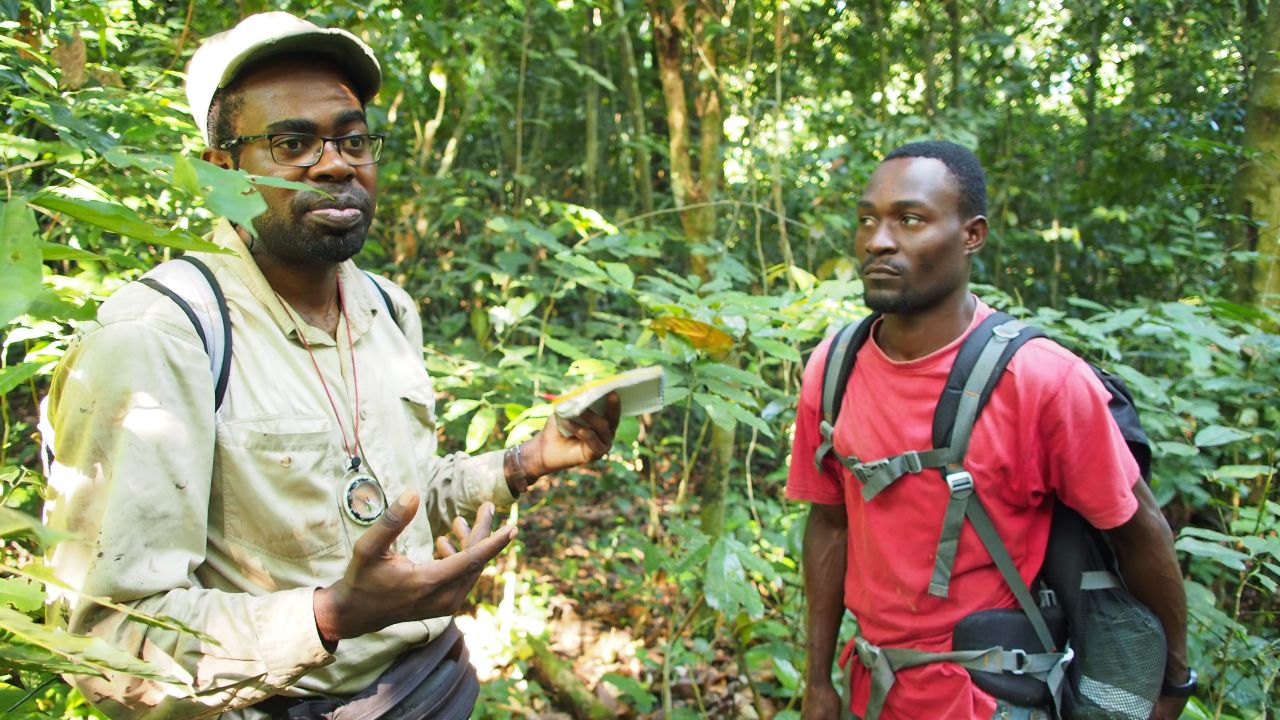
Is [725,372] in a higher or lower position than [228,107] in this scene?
lower

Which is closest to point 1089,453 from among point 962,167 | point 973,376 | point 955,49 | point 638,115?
point 973,376

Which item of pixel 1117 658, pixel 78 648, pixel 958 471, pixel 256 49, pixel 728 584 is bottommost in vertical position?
pixel 728 584

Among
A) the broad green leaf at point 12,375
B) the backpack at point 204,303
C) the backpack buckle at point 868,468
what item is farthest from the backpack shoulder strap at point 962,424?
the broad green leaf at point 12,375

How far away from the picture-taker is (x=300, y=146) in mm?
1788

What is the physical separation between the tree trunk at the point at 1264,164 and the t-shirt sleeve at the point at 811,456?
3.18 m

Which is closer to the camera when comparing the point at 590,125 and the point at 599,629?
the point at 599,629

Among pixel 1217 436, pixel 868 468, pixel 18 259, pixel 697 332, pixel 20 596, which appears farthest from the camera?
pixel 1217 436

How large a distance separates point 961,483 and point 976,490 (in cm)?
5

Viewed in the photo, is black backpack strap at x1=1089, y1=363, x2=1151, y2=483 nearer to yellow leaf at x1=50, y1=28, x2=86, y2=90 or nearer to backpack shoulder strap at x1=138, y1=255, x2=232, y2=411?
backpack shoulder strap at x1=138, y1=255, x2=232, y2=411

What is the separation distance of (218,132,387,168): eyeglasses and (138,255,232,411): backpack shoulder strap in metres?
0.31

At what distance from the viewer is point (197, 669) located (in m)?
1.35

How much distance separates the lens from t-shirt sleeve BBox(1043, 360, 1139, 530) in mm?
1945

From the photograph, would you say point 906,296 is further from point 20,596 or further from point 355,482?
point 20,596

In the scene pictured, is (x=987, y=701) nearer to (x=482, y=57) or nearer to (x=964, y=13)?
(x=482, y=57)
